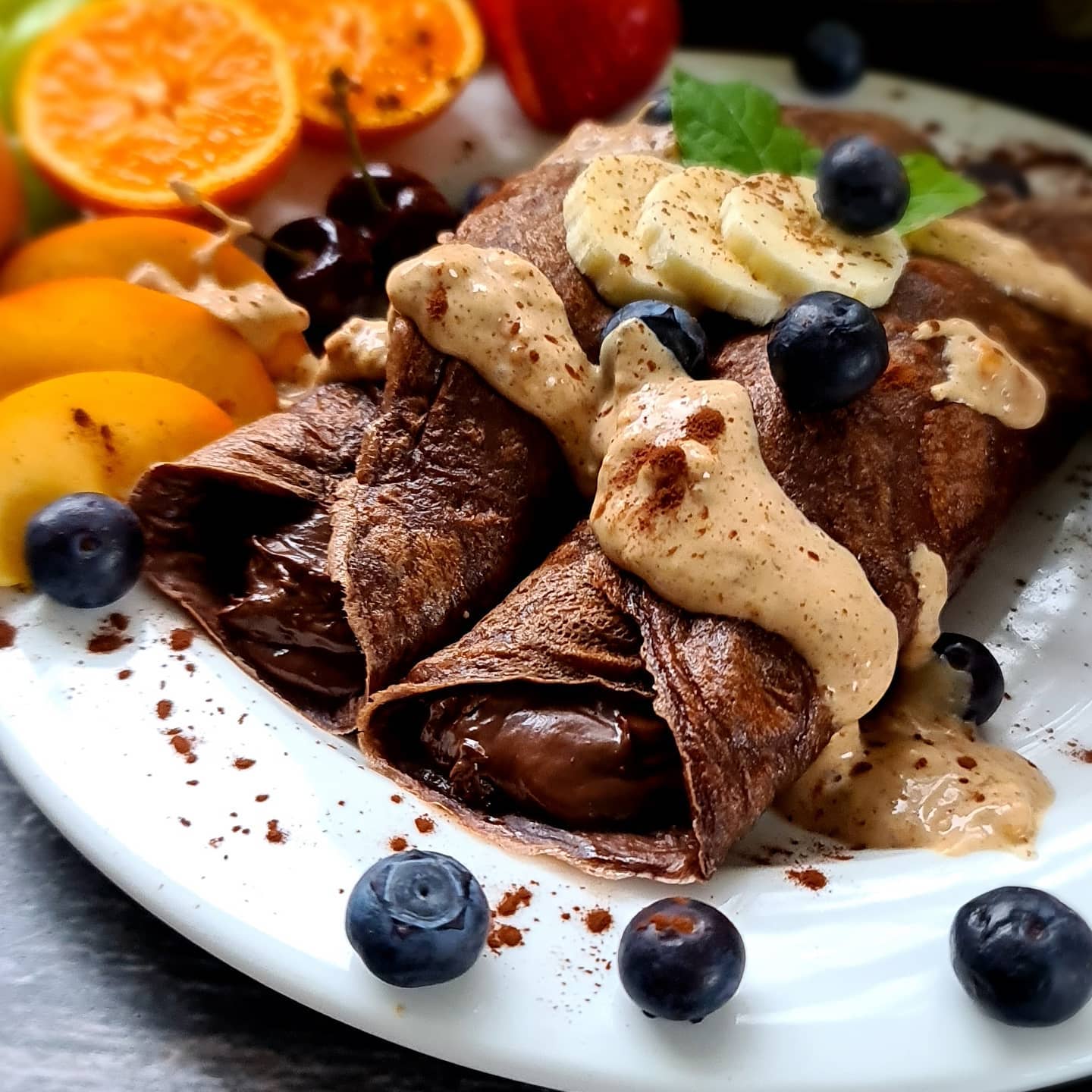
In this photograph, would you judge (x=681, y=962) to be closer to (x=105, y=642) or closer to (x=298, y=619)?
(x=298, y=619)

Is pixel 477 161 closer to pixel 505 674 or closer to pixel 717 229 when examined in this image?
pixel 717 229

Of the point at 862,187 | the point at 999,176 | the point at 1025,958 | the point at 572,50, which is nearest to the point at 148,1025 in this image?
the point at 1025,958

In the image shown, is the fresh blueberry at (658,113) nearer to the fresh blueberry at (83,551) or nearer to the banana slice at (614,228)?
the banana slice at (614,228)

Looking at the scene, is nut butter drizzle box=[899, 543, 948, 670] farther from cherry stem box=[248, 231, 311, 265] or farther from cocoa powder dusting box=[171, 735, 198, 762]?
cherry stem box=[248, 231, 311, 265]

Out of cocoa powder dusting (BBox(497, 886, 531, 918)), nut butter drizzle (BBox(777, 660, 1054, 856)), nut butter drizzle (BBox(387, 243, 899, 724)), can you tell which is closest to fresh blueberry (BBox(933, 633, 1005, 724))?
nut butter drizzle (BBox(777, 660, 1054, 856))

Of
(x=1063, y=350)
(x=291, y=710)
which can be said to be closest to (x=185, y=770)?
(x=291, y=710)

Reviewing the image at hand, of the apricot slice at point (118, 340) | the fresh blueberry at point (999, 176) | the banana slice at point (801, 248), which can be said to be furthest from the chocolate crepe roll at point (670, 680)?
the fresh blueberry at point (999, 176)

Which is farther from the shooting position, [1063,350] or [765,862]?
[1063,350]

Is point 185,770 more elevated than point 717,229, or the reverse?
point 717,229
